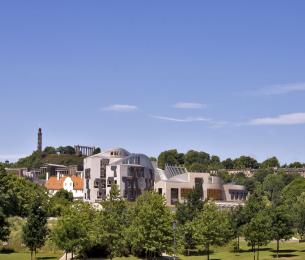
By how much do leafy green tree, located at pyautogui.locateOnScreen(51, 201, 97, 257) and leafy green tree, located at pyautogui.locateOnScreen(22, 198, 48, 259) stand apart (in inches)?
139

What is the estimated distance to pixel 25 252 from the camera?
75.6m

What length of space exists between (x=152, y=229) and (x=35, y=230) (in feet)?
45.3

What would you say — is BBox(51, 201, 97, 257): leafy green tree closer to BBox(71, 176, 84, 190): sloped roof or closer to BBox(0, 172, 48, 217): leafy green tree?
BBox(0, 172, 48, 217): leafy green tree

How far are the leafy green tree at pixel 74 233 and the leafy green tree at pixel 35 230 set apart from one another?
11.6ft

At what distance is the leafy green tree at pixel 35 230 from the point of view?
70.0 m

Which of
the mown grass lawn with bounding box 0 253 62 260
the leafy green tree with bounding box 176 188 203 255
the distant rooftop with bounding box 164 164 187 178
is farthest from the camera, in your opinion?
the distant rooftop with bounding box 164 164 187 178

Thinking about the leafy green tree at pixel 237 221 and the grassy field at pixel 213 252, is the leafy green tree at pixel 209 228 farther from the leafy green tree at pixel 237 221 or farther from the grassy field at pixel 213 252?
the leafy green tree at pixel 237 221

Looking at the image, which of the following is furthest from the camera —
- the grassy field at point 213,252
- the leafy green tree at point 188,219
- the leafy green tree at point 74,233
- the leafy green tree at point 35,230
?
the leafy green tree at point 188,219

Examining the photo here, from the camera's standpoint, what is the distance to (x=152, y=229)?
65.3 metres

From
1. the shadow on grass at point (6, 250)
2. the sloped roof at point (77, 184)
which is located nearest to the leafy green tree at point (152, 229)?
the shadow on grass at point (6, 250)

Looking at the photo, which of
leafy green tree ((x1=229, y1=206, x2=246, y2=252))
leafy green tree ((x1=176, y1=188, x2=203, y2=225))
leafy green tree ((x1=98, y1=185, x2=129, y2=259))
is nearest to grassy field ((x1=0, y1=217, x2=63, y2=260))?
leafy green tree ((x1=98, y1=185, x2=129, y2=259))

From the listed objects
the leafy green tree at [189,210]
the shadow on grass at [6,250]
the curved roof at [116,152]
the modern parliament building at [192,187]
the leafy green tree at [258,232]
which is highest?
the curved roof at [116,152]

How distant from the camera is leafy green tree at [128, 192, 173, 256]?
65125 mm

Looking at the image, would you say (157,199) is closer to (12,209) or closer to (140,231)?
(140,231)
